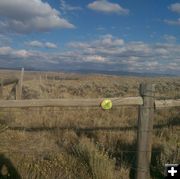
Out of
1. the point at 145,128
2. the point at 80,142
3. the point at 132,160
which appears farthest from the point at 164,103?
the point at 80,142

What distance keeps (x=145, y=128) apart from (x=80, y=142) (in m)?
2.14

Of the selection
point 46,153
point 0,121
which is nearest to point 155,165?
point 46,153

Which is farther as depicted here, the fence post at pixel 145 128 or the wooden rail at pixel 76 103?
the wooden rail at pixel 76 103

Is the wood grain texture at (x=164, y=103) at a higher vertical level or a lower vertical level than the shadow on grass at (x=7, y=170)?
higher

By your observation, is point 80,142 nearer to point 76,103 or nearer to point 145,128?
point 76,103

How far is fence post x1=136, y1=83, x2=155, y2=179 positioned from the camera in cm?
511

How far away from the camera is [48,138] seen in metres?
8.20

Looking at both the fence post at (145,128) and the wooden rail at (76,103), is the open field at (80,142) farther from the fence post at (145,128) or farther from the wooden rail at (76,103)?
the wooden rail at (76,103)

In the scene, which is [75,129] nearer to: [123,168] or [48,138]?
[48,138]

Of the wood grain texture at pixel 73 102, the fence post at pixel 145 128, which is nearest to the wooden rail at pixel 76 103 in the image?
the wood grain texture at pixel 73 102

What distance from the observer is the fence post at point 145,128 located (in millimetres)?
5113

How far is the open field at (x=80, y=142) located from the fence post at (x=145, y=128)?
196 millimetres

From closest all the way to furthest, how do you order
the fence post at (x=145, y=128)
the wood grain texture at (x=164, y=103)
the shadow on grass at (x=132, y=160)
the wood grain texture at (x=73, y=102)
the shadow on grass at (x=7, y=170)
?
the fence post at (x=145, y=128) → the wood grain texture at (x=73, y=102) → the wood grain texture at (x=164, y=103) → the shadow on grass at (x=7, y=170) → the shadow on grass at (x=132, y=160)

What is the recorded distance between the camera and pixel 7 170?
18.6 ft
